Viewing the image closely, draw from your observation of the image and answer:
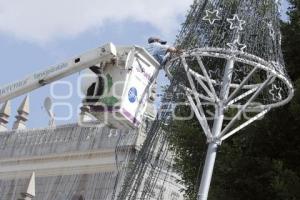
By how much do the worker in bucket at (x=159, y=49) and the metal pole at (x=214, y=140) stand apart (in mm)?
1099

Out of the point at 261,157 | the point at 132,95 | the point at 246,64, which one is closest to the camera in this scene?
the point at 132,95

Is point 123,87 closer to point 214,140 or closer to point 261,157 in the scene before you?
point 214,140

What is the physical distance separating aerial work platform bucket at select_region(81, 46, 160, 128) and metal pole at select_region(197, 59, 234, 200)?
1116mm

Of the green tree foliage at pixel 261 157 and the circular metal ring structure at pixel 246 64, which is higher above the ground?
the circular metal ring structure at pixel 246 64

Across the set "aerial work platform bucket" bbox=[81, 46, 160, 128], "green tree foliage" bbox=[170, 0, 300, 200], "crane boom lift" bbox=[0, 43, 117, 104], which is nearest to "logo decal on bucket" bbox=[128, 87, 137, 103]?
"aerial work platform bucket" bbox=[81, 46, 160, 128]

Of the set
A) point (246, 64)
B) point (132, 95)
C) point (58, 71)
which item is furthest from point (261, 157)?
point (58, 71)

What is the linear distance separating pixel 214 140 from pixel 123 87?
5.21 feet

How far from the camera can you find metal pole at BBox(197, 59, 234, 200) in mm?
10086

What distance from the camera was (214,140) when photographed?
1042cm

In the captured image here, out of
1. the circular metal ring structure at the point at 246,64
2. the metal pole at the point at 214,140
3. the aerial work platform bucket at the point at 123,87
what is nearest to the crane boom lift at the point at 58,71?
the aerial work platform bucket at the point at 123,87

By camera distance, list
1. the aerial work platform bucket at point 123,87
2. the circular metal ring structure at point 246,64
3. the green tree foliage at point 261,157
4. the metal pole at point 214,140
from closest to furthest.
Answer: the metal pole at point 214,140, the aerial work platform bucket at point 123,87, the circular metal ring structure at point 246,64, the green tree foliage at point 261,157

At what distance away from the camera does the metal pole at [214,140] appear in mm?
10086

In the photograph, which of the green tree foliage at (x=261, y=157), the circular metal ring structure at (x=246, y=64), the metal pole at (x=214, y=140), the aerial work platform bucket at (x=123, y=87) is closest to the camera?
the metal pole at (x=214, y=140)

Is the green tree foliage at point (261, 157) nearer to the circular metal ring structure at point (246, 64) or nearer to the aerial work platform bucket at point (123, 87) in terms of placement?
the circular metal ring structure at point (246, 64)
